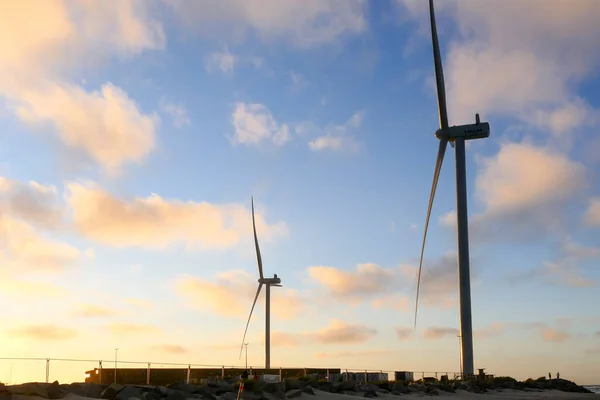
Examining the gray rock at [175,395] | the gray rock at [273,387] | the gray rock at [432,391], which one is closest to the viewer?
the gray rock at [175,395]

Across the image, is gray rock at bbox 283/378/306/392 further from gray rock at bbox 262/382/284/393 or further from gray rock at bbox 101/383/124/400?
gray rock at bbox 101/383/124/400

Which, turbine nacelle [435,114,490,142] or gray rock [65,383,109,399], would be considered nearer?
gray rock [65,383,109,399]

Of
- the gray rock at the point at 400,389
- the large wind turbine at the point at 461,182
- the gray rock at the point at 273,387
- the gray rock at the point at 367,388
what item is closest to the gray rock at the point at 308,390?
the gray rock at the point at 273,387

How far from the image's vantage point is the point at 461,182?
226 ft

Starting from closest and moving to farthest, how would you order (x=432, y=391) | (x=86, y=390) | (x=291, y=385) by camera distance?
(x=86, y=390)
(x=291, y=385)
(x=432, y=391)

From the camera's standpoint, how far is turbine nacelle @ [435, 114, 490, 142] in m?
73.2

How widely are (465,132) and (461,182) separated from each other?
Answer: 7123 millimetres

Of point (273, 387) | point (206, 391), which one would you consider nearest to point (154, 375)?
point (273, 387)

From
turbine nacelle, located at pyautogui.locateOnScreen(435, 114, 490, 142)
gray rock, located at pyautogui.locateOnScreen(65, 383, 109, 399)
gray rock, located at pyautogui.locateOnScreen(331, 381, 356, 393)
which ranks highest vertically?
turbine nacelle, located at pyautogui.locateOnScreen(435, 114, 490, 142)

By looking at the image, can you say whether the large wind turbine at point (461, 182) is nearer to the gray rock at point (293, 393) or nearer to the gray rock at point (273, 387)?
the gray rock at point (293, 393)

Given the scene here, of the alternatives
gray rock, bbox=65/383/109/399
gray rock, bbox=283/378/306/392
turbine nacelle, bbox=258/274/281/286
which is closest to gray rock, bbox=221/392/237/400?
gray rock, bbox=65/383/109/399

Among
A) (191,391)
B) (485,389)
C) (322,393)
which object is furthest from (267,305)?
(191,391)

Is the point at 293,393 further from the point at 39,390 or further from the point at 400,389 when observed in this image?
the point at 400,389

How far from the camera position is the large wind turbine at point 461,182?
Result: 65812 millimetres
